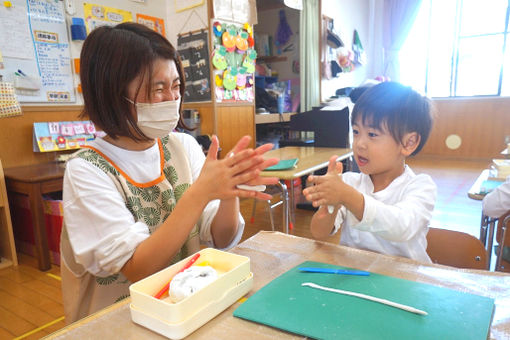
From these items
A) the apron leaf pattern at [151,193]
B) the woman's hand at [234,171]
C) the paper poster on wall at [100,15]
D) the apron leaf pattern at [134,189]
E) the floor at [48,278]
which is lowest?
the floor at [48,278]

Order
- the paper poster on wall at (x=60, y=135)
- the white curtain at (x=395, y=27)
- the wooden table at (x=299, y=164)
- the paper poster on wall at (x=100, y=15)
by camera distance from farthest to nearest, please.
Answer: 1. the white curtain at (x=395, y=27)
2. the paper poster on wall at (x=100, y=15)
3. the paper poster on wall at (x=60, y=135)
4. the wooden table at (x=299, y=164)

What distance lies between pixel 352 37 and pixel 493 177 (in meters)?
4.70

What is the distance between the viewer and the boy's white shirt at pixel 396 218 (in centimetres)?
87

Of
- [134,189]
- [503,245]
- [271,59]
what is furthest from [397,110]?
[271,59]

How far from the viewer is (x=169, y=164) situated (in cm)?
108

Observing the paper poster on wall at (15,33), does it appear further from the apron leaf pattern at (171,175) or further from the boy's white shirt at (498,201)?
the boy's white shirt at (498,201)

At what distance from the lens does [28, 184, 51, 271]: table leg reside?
89.4 inches

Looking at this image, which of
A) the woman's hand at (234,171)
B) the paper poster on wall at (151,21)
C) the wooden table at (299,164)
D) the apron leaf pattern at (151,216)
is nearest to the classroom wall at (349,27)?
the paper poster on wall at (151,21)

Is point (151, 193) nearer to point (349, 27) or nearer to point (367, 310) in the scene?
point (367, 310)

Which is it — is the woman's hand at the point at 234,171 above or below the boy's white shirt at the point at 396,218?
above

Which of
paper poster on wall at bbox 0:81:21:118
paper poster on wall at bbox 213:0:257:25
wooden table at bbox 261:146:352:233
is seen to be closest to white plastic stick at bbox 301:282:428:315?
wooden table at bbox 261:146:352:233

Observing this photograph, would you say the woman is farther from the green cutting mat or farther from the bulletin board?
the bulletin board

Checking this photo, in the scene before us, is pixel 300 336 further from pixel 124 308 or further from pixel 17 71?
pixel 17 71

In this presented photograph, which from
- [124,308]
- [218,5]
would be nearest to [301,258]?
[124,308]
